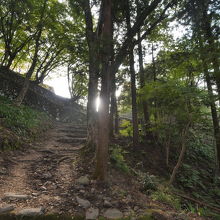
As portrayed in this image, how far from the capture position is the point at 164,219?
278 cm

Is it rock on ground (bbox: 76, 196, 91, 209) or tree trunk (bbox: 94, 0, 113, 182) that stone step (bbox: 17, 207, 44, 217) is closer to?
rock on ground (bbox: 76, 196, 91, 209)

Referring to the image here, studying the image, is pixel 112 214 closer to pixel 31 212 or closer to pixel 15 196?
pixel 31 212

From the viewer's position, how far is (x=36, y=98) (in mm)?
13250

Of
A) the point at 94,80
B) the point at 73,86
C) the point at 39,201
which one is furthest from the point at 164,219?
the point at 73,86

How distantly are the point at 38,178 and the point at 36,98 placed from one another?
10740mm

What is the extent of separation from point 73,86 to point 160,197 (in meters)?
17.5

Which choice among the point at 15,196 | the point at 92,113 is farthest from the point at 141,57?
the point at 15,196

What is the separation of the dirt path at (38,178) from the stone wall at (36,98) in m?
6.56

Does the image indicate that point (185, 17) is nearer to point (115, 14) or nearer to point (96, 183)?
point (115, 14)

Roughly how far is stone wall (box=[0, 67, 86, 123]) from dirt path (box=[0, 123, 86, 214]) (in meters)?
6.56

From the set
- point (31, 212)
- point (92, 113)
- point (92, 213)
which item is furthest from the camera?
point (92, 113)

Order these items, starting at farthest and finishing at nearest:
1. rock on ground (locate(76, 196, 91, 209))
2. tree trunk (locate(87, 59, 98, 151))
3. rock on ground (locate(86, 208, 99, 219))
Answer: tree trunk (locate(87, 59, 98, 151)) → rock on ground (locate(76, 196, 91, 209)) → rock on ground (locate(86, 208, 99, 219))

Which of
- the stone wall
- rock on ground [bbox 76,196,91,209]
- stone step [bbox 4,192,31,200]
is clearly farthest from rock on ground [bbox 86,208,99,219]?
the stone wall

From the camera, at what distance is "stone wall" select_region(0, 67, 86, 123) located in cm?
1039
